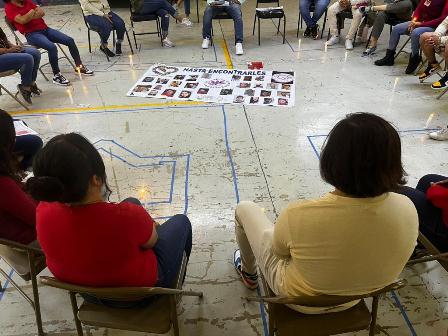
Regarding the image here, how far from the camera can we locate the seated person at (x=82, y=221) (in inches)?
48.0

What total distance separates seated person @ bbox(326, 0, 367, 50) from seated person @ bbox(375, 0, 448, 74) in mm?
700

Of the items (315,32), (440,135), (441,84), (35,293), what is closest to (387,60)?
(441,84)

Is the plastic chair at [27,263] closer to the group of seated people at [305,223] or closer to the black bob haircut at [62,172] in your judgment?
the group of seated people at [305,223]

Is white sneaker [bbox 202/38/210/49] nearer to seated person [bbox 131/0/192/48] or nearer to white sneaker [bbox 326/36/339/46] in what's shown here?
seated person [bbox 131/0/192/48]

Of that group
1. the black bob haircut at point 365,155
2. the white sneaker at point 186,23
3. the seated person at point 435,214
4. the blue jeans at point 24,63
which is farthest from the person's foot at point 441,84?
the blue jeans at point 24,63

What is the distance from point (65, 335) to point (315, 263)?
1.36 metres

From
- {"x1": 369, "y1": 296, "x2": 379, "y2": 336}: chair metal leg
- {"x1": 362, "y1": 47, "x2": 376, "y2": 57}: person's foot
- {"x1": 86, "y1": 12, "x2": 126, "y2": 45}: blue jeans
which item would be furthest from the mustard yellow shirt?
{"x1": 86, "y1": 12, "x2": 126, "y2": 45}: blue jeans

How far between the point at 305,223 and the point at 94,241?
0.70 m

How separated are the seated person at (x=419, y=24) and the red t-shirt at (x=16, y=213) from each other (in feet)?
14.5

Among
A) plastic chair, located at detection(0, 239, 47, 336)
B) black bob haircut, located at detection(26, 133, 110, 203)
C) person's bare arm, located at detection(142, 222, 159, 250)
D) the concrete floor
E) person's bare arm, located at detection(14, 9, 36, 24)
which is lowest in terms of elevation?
the concrete floor

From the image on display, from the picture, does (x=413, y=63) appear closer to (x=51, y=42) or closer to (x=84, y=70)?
(x=84, y=70)

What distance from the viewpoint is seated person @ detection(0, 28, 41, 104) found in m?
3.74

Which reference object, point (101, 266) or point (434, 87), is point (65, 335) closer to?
point (101, 266)

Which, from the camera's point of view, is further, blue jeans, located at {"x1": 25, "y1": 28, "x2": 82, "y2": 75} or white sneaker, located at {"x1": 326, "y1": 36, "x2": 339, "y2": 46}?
white sneaker, located at {"x1": 326, "y1": 36, "x2": 339, "y2": 46}
